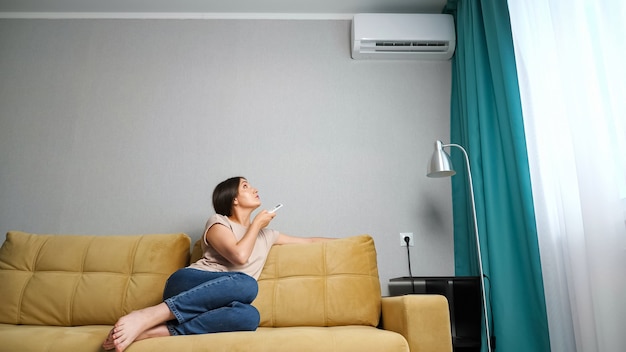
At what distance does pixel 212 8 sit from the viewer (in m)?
3.08

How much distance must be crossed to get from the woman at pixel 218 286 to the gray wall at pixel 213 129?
493mm

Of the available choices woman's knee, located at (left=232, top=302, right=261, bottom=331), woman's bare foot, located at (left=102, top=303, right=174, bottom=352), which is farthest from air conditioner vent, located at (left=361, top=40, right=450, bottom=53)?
woman's bare foot, located at (left=102, top=303, right=174, bottom=352)

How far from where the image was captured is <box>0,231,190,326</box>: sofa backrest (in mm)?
2154

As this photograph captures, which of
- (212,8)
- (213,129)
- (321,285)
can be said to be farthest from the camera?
(212,8)

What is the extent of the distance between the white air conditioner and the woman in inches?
52.7

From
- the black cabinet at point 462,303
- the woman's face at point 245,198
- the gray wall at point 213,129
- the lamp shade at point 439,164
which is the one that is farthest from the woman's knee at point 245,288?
the lamp shade at point 439,164

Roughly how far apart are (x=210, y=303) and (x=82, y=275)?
885 mm

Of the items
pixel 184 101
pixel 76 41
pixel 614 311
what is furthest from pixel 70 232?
pixel 614 311

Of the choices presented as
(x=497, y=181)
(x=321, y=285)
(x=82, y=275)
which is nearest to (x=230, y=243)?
(x=321, y=285)

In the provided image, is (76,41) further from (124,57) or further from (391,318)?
(391,318)

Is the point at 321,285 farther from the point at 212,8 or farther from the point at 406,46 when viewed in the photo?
the point at 212,8

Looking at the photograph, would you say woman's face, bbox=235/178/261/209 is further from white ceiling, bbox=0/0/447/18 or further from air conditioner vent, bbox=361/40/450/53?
white ceiling, bbox=0/0/447/18

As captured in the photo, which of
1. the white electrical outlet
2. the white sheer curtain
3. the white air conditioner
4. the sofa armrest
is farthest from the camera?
the white air conditioner

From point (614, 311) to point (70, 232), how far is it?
2.76 meters
